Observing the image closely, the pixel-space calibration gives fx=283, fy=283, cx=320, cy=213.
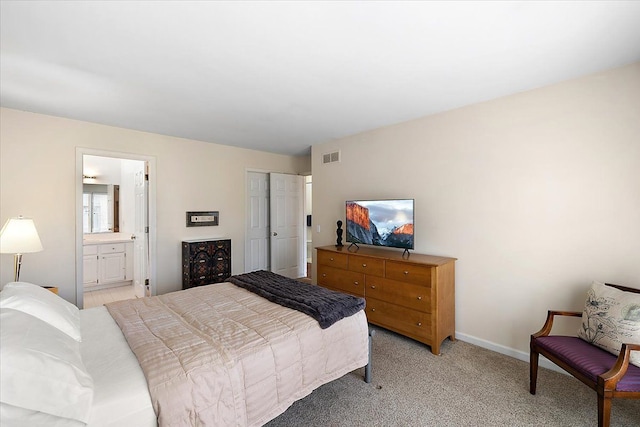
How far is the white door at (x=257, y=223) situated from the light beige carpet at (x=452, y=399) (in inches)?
125

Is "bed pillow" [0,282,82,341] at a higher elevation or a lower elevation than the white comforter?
higher

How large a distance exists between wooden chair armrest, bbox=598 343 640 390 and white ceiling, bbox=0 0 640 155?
1927 millimetres

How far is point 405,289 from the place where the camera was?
2996 millimetres

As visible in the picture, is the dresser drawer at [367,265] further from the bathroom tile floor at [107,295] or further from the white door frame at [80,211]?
the bathroom tile floor at [107,295]

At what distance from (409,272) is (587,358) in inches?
55.6

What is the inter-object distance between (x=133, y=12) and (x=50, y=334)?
5.81ft

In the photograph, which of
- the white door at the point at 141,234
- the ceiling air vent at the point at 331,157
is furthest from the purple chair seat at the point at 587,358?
the white door at the point at 141,234

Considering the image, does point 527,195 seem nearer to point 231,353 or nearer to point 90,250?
point 231,353

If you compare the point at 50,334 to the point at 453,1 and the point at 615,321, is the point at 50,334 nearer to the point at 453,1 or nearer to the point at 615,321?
the point at 453,1

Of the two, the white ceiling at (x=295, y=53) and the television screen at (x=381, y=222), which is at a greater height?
the white ceiling at (x=295, y=53)

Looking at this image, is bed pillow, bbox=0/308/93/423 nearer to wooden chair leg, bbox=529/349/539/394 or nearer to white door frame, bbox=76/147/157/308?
white door frame, bbox=76/147/157/308

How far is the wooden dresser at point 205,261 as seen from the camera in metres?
4.20

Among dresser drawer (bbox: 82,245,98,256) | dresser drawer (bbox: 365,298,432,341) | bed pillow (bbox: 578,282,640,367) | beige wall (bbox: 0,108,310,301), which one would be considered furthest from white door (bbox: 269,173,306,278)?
bed pillow (bbox: 578,282,640,367)

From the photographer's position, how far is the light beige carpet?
1.92 metres
